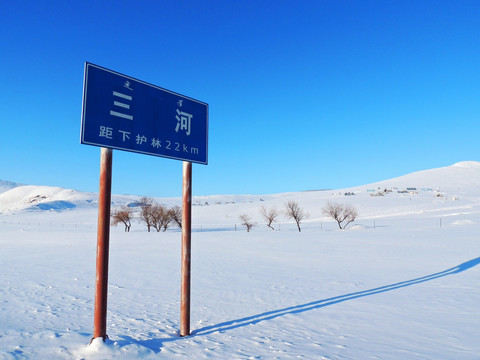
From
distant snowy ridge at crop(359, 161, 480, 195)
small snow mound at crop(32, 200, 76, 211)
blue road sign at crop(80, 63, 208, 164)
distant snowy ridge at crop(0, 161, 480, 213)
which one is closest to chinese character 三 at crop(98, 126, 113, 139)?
blue road sign at crop(80, 63, 208, 164)

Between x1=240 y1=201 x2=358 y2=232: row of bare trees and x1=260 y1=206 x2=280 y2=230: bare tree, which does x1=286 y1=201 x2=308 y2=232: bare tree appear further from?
x1=260 y1=206 x2=280 y2=230: bare tree

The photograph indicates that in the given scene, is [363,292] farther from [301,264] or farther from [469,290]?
[301,264]

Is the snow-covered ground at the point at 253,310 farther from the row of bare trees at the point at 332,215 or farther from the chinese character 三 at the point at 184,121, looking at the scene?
the row of bare trees at the point at 332,215

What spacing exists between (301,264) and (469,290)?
7237mm

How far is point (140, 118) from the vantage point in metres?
4.57

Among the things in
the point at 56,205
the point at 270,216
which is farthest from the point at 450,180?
the point at 56,205

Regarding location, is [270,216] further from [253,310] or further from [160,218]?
[253,310]

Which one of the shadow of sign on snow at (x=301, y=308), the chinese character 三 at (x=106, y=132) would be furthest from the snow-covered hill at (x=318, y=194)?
the chinese character 三 at (x=106, y=132)

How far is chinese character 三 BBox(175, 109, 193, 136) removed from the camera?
16.8 feet

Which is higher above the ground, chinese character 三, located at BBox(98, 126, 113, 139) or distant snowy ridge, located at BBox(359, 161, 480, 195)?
distant snowy ridge, located at BBox(359, 161, 480, 195)

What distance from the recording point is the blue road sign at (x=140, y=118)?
13.1ft

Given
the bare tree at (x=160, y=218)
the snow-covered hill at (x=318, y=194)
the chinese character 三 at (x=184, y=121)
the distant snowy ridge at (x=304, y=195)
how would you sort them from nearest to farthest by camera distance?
1. the chinese character 三 at (x=184, y=121)
2. the bare tree at (x=160, y=218)
3. the snow-covered hill at (x=318, y=194)
4. the distant snowy ridge at (x=304, y=195)

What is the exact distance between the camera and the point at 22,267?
44.5 ft

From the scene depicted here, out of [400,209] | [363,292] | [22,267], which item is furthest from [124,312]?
[400,209]
